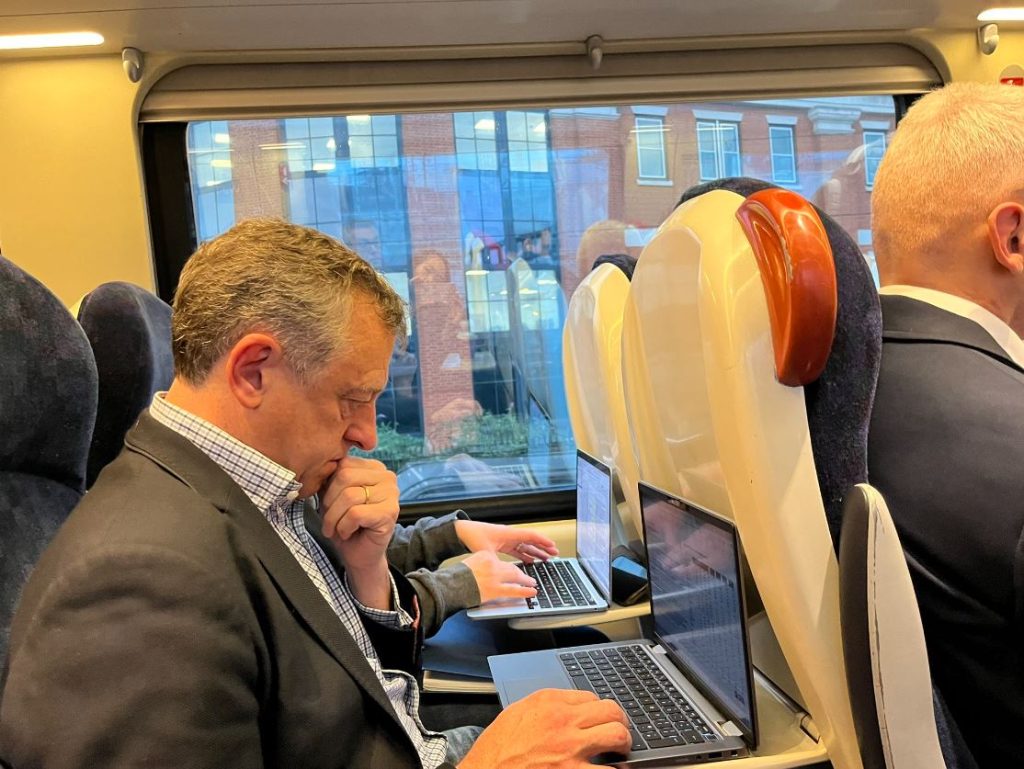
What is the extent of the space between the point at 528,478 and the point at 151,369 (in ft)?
5.45

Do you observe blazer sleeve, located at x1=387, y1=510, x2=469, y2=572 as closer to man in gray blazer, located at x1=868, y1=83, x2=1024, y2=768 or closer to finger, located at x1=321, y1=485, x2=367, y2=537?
finger, located at x1=321, y1=485, x2=367, y2=537

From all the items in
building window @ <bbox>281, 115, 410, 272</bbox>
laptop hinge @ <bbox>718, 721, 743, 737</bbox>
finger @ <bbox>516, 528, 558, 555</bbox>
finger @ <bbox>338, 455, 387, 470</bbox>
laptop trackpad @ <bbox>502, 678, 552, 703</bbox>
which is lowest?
finger @ <bbox>516, 528, 558, 555</bbox>

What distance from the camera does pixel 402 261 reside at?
3.06 m

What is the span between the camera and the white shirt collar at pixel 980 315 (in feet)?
4.48

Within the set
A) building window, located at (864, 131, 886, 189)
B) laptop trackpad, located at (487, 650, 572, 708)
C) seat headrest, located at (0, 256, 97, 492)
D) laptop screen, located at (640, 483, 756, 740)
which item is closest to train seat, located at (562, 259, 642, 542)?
laptop screen, located at (640, 483, 756, 740)

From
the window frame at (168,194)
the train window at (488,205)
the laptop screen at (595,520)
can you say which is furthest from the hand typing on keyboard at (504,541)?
the window frame at (168,194)

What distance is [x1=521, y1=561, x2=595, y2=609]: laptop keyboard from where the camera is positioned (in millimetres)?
1961

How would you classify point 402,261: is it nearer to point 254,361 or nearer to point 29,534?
point 29,534

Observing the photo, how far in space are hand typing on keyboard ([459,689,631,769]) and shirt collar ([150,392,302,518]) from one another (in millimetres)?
432

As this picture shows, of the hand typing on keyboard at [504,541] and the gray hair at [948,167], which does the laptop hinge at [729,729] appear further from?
the hand typing on keyboard at [504,541]

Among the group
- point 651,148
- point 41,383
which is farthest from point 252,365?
point 651,148

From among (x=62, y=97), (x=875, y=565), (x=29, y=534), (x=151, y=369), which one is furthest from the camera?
(x=62, y=97)

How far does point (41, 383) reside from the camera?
53.9 inches

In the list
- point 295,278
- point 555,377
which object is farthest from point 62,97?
point 295,278
